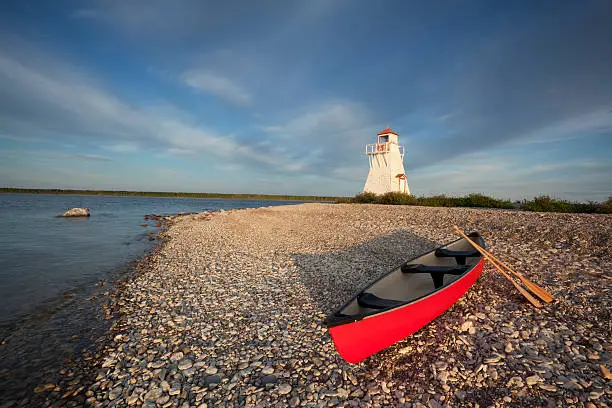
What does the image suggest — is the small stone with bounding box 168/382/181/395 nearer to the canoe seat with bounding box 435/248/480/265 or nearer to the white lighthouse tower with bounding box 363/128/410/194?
the canoe seat with bounding box 435/248/480/265

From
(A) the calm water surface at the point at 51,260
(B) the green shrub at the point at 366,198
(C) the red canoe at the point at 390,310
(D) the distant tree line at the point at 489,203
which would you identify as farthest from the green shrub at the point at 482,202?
(A) the calm water surface at the point at 51,260

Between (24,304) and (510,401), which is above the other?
(510,401)

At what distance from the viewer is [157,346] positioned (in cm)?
610

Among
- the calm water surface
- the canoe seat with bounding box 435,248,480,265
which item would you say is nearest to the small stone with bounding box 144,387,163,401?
the calm water surface

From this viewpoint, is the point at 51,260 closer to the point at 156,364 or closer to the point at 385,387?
the point at 156,364

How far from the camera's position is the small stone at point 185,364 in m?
5.33

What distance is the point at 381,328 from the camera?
479 cm

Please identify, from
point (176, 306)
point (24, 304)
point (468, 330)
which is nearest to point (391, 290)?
point (468, 330)

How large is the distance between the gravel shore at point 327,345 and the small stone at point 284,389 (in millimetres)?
16

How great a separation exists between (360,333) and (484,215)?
17.9 m

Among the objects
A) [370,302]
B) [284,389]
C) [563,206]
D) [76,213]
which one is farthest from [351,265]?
[76,213]

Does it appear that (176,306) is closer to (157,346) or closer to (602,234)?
(157,346)

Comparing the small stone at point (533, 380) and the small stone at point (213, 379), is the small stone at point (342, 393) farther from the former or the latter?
the small stone at point (533, 380)

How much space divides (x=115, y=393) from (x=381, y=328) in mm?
4581
